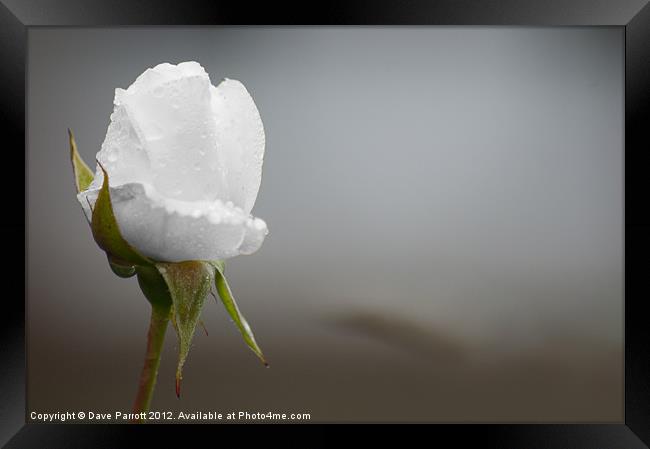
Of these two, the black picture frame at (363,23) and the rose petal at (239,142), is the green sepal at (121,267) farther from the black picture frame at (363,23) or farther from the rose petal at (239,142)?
the black picture frame at (363,23)

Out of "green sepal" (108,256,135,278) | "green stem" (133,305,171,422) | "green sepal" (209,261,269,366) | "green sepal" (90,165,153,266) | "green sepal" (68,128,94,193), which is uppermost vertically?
"green sepal" (68,128,94,193)

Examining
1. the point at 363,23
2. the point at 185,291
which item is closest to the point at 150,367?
the point at 185,291

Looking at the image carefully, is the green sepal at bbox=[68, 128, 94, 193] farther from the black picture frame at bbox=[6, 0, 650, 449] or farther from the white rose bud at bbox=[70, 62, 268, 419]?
the black picture frame at bbox=[6, 0, 650, 449]

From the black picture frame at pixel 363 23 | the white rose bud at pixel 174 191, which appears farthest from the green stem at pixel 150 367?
the black picture frame at pixel 363 23

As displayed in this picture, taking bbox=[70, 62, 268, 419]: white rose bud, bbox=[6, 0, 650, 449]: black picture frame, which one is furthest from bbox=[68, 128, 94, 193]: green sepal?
bbox=[6, 0, 650, 449]: black picture frame

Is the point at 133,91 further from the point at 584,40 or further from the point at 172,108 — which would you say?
the point at 584,40

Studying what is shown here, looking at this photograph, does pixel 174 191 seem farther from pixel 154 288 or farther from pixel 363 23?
pixel 363 23

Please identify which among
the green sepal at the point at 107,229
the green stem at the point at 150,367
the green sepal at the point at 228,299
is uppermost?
the green sepal at the point at 107,229

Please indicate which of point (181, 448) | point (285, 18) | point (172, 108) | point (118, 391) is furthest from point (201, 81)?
point (118, 391)
